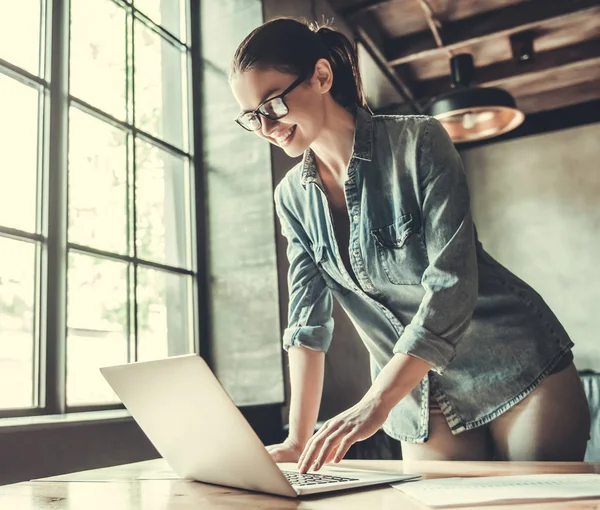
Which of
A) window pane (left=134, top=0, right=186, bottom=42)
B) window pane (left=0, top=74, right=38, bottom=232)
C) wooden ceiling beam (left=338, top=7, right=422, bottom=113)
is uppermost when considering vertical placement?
wooden ceiling beam (left=338, top=7, right=422, bottom=113)

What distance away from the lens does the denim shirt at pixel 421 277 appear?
1211 mm

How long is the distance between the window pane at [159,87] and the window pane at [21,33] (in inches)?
20.3

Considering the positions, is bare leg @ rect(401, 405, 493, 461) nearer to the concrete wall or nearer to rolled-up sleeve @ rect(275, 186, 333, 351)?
rolled-up sleeve @ rect(275, 186, 333, 351)

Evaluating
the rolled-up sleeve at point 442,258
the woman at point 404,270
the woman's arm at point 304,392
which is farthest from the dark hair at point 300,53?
the woman's arm at point 304,392

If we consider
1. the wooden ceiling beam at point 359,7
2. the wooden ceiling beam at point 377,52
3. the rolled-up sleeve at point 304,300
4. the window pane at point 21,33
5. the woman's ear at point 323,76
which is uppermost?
the wooden ceiling beam at point 359,7

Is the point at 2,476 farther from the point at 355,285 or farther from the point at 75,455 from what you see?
the point at 355,285

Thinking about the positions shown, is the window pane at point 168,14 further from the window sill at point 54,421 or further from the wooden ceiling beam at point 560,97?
the wooden ceiling beam at point 560,97

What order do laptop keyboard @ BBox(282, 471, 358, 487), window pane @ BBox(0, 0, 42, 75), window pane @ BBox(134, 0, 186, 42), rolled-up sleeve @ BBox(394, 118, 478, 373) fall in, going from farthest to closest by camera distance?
window pane @ BBox(134, 0, 186, 42) < window pane @ BBox(0, 0, 42, 75) < rolled-up sleeve @ BBox(394, 118, 478, 373) < laptop keyboard @ BBox(282, 471, 358, 487)

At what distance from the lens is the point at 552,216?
516 centimetres

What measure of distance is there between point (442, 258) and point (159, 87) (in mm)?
2128

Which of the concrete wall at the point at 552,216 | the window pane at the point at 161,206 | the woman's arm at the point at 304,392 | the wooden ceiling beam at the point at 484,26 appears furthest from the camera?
the concrete wall at the point at 552,216

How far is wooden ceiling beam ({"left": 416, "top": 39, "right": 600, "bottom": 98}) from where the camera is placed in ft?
14.3

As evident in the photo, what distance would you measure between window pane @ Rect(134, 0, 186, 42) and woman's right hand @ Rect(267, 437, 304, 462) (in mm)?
2193

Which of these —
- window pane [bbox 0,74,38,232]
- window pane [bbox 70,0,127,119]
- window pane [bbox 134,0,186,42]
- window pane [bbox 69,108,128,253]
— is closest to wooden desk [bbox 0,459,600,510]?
window pane [bbox 0,74,38,232]
